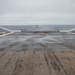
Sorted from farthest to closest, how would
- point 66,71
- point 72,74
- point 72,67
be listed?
1. point 72,67
2. point 66,71
3. point 72,74

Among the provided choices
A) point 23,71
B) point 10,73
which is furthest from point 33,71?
point 10,73

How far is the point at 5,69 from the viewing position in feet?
14.6

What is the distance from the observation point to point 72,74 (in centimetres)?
395

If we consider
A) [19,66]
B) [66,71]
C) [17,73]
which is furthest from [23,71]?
[66,71]

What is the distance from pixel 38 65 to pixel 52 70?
1.96ft

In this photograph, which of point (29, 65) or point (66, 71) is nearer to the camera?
point (66, 71)

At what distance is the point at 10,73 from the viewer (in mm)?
4086

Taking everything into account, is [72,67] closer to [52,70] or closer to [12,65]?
[52,70]

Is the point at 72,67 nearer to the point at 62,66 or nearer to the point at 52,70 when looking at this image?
the point at 62,66

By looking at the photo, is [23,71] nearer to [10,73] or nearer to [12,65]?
[10,73]

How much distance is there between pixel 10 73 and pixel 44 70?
854 mm

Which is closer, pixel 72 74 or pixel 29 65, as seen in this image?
pixel 72 74

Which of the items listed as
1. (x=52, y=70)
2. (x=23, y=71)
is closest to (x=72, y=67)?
(x=52, y=70)

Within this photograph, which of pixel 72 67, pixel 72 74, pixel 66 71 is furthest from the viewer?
pixel 72 67
